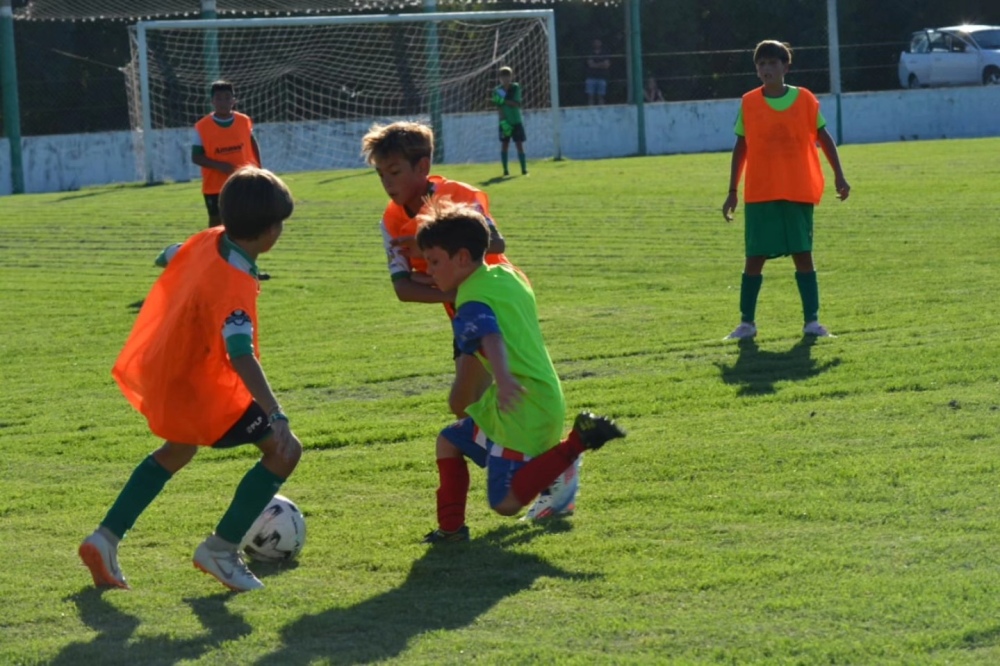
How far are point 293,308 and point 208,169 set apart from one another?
268 centimetres

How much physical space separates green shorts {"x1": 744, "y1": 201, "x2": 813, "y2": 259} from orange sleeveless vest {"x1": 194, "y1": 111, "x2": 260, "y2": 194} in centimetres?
573

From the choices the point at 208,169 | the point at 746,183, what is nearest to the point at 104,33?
the point at 208,169

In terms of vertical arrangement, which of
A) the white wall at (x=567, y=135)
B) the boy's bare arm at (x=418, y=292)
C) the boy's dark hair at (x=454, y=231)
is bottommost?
the boy's bare arm at (x=418, y=292)

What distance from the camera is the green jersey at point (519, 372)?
4.88 meters

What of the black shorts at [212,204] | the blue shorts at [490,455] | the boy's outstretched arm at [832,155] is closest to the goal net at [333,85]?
the black shorts at [212,204]

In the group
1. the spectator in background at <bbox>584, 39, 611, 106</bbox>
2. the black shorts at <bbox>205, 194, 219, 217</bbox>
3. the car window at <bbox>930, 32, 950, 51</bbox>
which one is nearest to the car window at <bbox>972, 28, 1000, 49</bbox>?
the car window at <bbox>930, 32, 950, 51</bbox>

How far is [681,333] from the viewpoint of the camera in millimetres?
9328

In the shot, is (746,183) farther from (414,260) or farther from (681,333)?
(414,260)

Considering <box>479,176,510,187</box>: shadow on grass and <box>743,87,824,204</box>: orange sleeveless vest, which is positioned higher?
<box>743,87,824,204</box>: orange sleeveless vest

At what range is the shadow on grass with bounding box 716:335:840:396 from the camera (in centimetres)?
753

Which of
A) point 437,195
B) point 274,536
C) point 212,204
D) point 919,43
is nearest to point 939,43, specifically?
point 919,43

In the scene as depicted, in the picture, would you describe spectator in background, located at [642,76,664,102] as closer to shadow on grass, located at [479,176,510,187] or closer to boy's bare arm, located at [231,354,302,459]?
shadow on grass, located at [479,176,510,187]

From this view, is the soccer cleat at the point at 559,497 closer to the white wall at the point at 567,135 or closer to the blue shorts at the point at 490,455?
the blue shorts at the point at 490,455

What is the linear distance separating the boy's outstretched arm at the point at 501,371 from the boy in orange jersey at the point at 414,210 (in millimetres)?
452
